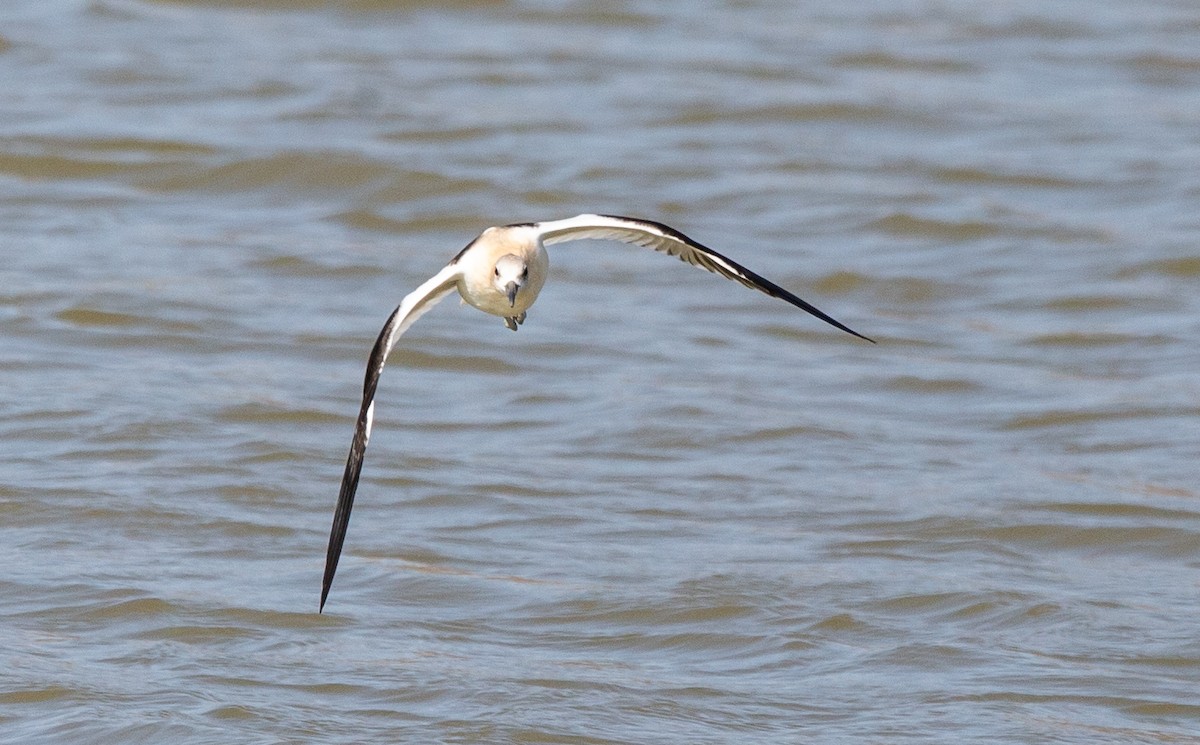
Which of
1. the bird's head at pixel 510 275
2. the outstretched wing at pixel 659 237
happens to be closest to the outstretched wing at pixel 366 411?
the bird's head at pixel 510 275

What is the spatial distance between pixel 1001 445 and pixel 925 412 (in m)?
0.52

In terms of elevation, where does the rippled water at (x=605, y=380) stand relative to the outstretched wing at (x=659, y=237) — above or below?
below

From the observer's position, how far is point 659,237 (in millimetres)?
6500

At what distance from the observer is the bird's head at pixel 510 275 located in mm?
6324

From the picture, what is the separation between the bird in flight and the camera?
625 centimetres

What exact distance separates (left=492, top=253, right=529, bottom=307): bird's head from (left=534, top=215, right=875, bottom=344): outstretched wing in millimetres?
197

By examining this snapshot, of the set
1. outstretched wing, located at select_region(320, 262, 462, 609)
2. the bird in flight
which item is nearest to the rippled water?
outstretched wing, located at select_region(320, 262, 462, 609)

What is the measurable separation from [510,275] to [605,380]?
405cm

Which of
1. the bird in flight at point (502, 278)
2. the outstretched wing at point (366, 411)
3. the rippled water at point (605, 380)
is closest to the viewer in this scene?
the outstretched wing at point (366, 411)

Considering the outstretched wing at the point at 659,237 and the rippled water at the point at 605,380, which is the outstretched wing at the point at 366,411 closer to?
the outstretched wing at the point at 659,237

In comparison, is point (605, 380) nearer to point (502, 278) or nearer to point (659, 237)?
point (659, 237)

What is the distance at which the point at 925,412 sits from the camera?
396 inches

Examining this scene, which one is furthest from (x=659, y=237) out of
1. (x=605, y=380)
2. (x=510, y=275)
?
(x=605, y=380)

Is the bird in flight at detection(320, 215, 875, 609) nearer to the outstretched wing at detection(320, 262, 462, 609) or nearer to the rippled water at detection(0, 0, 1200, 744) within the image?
the outstretched wing at detection(320, 262, 462, 609)
